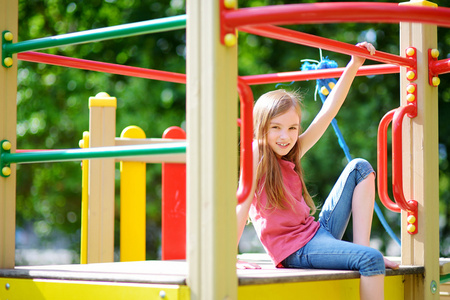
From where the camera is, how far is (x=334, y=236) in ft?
9.80

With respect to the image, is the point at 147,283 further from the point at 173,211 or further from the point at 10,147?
the point at 173,211

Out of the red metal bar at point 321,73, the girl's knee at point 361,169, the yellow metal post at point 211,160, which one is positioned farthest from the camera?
the red metal bar at point 321,73

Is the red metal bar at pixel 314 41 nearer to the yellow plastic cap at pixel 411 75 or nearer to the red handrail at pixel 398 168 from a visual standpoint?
the yellow plastic cap at pixel 411 75

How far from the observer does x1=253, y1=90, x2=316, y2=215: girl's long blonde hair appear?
282 cm

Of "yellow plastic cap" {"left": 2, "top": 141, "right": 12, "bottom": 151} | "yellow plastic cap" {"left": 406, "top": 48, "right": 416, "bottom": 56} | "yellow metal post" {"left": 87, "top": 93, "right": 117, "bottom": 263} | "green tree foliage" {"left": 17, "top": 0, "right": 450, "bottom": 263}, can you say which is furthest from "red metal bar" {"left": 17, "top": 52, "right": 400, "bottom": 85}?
"green tree foliage" {"left": 17, "top": 0, "right": 450, "bottom": 263}

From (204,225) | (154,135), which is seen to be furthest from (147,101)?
(204,225)

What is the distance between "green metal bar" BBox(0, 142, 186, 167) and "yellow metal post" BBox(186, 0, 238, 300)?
0.28 feet

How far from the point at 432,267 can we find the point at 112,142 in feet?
6.08

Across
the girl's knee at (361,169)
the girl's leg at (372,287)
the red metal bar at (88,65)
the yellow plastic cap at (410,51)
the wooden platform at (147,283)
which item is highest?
the yellow plastic cap at (410,51)

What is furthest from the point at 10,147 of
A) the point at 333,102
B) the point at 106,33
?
the point at 333,102

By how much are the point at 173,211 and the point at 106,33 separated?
195cm

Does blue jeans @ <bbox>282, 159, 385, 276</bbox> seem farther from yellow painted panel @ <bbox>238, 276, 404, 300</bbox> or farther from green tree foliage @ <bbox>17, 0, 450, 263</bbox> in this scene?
green tree foliage @ <bbox>17, 0, 450, 263</bbox>

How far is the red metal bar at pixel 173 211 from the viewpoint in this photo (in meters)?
4.14

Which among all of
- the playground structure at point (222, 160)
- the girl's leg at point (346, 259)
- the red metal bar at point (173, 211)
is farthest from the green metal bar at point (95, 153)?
the red metal bar at point (173, 211)
